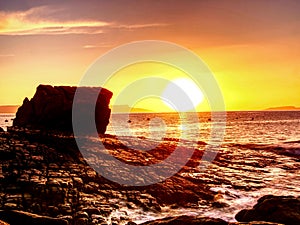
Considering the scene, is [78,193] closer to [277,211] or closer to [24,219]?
[24,219]

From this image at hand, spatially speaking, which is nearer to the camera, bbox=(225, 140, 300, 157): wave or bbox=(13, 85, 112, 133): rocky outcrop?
bbox=(13, 85, 112, 133): rocky outcrop

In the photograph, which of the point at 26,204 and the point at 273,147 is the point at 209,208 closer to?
the point at 26,204

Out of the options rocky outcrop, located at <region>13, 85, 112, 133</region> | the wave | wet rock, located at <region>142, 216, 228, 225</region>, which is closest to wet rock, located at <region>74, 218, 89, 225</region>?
wet rock, located at <region>142, 216, 228, 225</region>

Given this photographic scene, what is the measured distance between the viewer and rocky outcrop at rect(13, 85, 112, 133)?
51344mm

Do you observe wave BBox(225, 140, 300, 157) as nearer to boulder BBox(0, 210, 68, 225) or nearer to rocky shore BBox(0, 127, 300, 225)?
rocky shore BBox(0, 127, 300, 225)

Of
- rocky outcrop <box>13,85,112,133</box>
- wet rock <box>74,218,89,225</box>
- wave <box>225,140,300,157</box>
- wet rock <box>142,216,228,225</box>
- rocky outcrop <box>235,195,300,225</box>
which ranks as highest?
rocky outcrop <box>13,85,112,133</box>

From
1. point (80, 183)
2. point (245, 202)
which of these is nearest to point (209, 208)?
point (245, 202)

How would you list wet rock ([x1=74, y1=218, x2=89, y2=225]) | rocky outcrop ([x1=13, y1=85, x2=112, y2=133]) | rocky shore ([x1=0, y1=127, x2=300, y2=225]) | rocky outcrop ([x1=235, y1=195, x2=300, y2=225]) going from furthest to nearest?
1. rocky outcrop ([x1=13, y1=85, x2=112, y2=133])
2. wet rock ([x1=74, y1=218, x2=89, y2=225])
3. rocky shore ([x1=0, y1=127, x2=300, y2=225])
4. rocky outcrop ([x1=235, y1=195, x2=300, y2=225])

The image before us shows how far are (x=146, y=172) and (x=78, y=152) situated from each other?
24.5ft


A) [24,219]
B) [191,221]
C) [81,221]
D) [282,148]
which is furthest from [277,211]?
[282,148]

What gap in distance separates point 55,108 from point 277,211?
38597mm

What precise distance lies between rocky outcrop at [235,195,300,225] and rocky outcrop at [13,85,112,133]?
35.9 metres

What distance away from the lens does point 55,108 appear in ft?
168

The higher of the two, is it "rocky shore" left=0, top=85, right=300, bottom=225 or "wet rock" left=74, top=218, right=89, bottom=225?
"rocky shore" left=0, top=85, right=300, bottom=225
